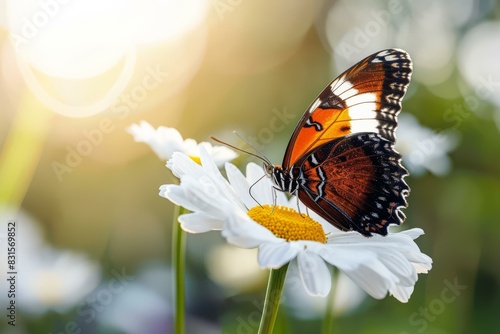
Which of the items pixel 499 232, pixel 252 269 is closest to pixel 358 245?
pixel 252 269

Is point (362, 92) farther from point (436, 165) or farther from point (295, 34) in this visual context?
point (295, 34)

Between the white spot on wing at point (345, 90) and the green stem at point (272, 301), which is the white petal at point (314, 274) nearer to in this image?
the green stem at point (272, 301)

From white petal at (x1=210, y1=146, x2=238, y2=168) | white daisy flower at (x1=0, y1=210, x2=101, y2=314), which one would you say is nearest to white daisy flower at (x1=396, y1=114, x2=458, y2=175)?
white petal at (x1=210, y1=146, x2=238, y2=168)

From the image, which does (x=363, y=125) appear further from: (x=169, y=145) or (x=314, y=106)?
(x=169, y=145)

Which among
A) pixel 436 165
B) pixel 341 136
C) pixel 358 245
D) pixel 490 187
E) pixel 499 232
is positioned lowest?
pixel 499 232

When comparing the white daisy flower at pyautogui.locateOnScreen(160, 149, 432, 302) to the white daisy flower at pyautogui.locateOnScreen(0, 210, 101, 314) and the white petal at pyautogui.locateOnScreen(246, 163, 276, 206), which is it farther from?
the white daisy flower at pyautogui.locateOnScreen(0, 210, 101, 314)

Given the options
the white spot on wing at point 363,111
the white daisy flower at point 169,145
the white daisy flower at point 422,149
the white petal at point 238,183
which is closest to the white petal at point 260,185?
the white petal at point 238,183
